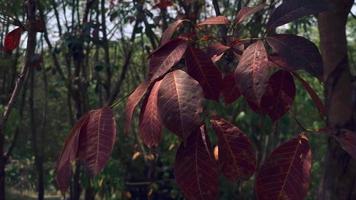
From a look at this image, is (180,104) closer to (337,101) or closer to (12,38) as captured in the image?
(12,38)

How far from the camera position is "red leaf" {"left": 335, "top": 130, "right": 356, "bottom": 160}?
3.04ft

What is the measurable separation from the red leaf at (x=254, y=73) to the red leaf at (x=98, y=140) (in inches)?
8.1

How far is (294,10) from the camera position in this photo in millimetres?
993

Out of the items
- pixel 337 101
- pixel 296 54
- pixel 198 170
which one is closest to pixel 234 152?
pixel 198 170

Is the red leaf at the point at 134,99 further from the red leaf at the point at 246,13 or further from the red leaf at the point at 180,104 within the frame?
the red leaf at the point at 246,13

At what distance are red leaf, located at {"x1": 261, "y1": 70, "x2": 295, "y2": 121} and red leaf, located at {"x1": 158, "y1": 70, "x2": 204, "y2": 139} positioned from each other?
0.63ft

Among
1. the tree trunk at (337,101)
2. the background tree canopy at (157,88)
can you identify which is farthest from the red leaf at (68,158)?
the tree trunk at (337,101)

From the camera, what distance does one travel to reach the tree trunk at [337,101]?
180cm

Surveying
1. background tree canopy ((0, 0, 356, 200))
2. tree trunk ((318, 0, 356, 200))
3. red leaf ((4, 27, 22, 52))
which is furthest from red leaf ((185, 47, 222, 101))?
tree trunk ((318, 0, 356, 200))

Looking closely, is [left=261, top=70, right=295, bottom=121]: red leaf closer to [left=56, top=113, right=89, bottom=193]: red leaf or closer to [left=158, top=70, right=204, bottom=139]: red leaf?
[left=158, top=70, right=204, bottom=139]: red leaf

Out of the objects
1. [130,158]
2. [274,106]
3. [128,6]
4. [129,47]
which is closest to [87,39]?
[128,6]

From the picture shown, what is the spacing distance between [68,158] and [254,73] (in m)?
0.31

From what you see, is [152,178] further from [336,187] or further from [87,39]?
[336,187]

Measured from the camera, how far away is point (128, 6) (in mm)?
Result: 5184
